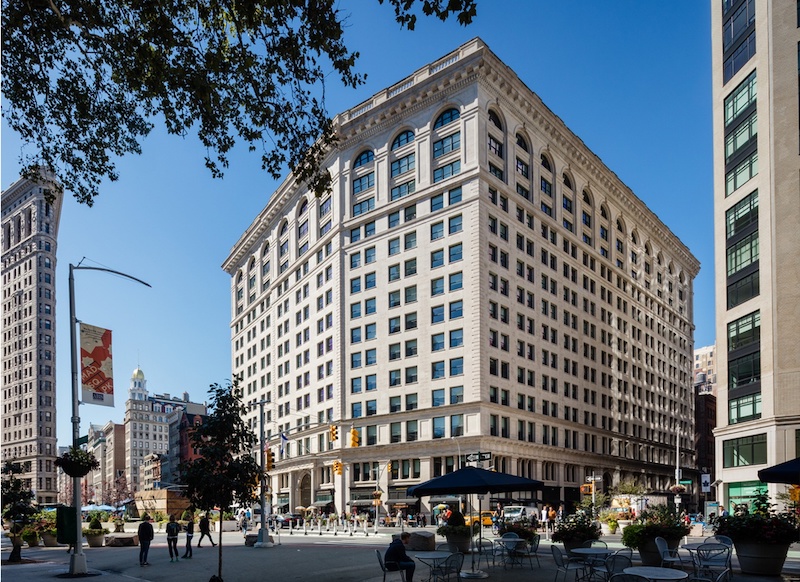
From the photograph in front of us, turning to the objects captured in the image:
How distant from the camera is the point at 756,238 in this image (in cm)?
4953

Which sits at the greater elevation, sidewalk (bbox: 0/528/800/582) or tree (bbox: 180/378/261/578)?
tree (bbox: 180/378/261/578)

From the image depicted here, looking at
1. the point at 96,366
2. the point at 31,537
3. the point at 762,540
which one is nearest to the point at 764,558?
the point at 762,540

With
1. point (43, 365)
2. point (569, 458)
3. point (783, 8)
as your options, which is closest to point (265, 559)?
point (783, 8)

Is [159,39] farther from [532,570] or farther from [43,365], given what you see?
[43,365]

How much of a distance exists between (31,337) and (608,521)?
471 ft

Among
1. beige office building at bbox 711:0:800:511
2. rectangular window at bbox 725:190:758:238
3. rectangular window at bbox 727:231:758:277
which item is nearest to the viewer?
beige office building at bbox 711:0:800:511

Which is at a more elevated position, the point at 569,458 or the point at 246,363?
the point at 246,363

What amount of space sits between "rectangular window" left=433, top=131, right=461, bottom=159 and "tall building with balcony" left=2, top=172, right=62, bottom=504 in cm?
10936

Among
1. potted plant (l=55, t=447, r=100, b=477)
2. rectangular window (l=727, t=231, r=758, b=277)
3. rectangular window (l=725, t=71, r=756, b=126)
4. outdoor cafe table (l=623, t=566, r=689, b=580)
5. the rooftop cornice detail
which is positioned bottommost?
outdoor cafe table (l=623, t=566, r=689, b=580)

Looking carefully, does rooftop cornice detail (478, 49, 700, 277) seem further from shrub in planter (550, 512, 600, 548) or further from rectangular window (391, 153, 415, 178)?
shrub in planter (550, 512, 600, 548)

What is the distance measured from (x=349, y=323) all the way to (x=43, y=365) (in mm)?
104376

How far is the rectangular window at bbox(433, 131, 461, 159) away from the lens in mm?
70250

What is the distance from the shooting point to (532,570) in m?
21.1

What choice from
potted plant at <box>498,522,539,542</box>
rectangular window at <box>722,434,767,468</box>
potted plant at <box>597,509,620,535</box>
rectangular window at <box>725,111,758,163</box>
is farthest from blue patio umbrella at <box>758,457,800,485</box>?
rectangular window at <box>725,111,758,163</box>
